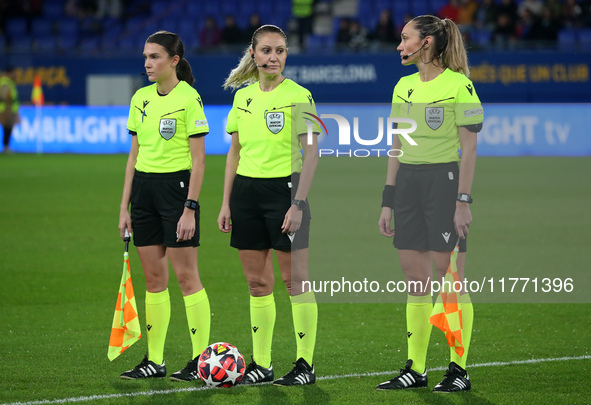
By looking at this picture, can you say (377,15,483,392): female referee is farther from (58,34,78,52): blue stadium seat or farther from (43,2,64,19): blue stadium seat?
(43,2,64,19): blue stadium seat

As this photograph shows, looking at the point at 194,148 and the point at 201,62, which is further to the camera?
the point at 201,62

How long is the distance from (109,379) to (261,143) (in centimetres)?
170

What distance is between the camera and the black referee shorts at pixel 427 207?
4898 mm

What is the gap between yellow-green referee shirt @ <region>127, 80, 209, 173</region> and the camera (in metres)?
5.16

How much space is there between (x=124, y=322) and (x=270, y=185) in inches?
49.2

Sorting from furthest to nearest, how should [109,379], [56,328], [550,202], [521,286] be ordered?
[550,202] < [521,286] < [56,328] < [109,379]

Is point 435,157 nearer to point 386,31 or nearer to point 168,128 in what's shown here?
point 168,128

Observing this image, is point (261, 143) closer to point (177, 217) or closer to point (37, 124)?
point (177, 217)

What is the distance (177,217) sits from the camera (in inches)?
204

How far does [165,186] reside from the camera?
519 cm

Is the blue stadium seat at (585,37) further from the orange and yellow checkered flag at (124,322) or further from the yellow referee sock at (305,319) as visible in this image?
the orange and yellow checkered flag at (124,322)

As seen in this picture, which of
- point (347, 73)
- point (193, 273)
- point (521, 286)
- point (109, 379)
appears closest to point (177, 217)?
point (193, 273)

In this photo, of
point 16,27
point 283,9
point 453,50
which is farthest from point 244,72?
point 16,27

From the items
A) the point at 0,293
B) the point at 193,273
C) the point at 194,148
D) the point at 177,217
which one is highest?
the point at 194,148
